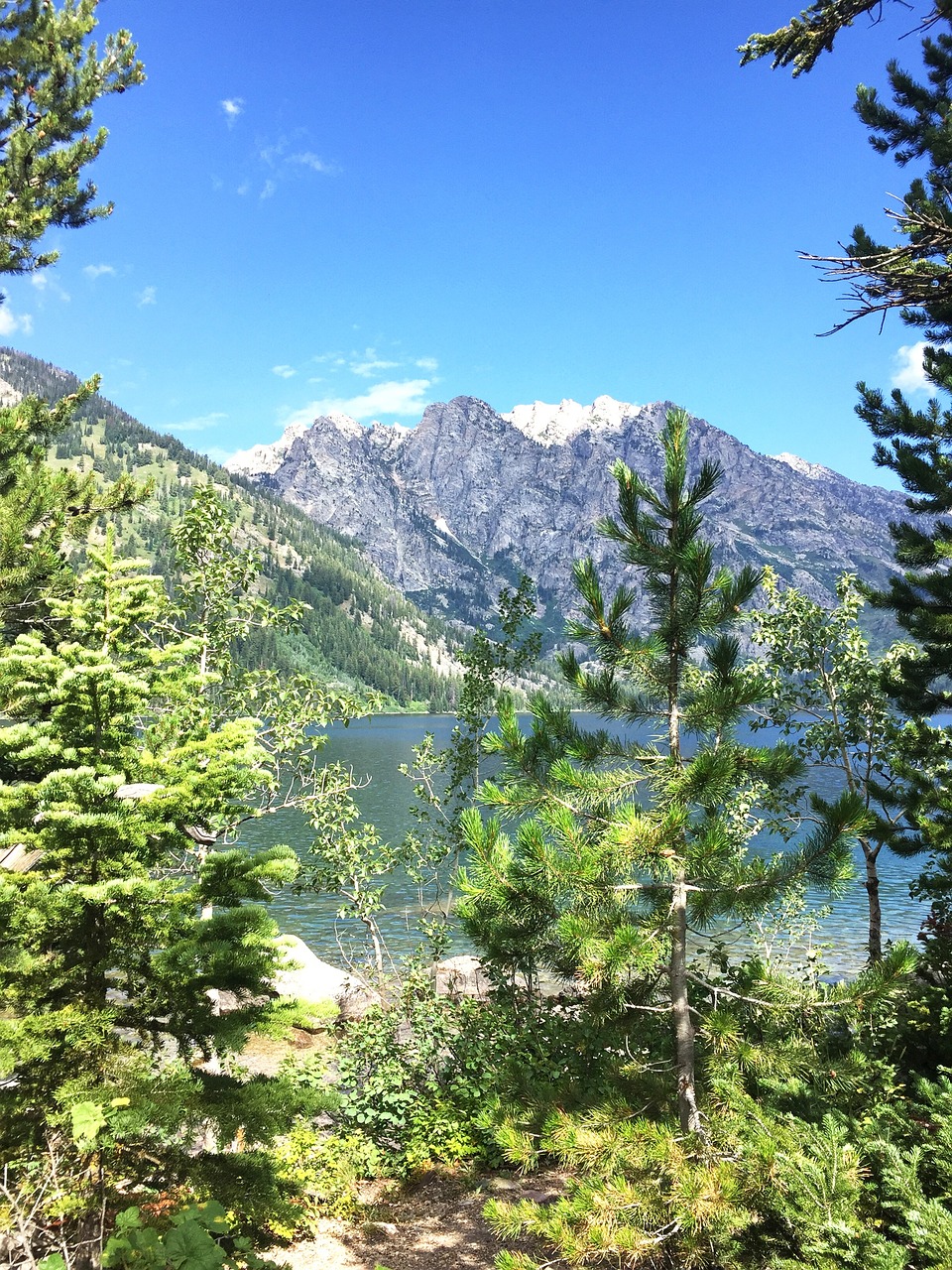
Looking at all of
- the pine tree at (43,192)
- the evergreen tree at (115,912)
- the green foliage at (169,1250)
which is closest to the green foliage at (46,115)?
the pine tree at (43,192)

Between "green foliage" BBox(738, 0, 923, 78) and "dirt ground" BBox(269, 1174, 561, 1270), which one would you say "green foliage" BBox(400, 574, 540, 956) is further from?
"green foliage" BBox(738, 0, 923, 78)

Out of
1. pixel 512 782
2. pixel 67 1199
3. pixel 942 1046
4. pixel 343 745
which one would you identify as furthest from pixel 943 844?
pixel 343 745

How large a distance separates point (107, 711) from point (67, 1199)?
10.2 ft

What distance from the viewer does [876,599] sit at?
1133 centimetres

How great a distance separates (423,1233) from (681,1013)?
16.0 ft

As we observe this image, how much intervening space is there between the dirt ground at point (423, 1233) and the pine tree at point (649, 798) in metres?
3.62

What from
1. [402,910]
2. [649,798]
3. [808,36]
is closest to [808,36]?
[808,36]

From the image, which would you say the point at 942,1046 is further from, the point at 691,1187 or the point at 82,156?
the point at 82,156

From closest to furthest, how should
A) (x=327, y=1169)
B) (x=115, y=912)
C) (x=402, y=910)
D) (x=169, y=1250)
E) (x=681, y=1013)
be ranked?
(x=169, y=1250)
(x=115, y=912)
(x=681, y=1013)
(x=327, y=1169)
(x=402, y=910)

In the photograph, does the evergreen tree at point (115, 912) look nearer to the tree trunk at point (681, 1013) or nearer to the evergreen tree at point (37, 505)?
the tree trunk at point (681, 1013)

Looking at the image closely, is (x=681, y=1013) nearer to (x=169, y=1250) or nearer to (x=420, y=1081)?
(x=169, y=1250)

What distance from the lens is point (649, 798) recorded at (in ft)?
18.2

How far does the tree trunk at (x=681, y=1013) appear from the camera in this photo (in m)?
5.18

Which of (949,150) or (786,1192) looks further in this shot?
(949,150)
